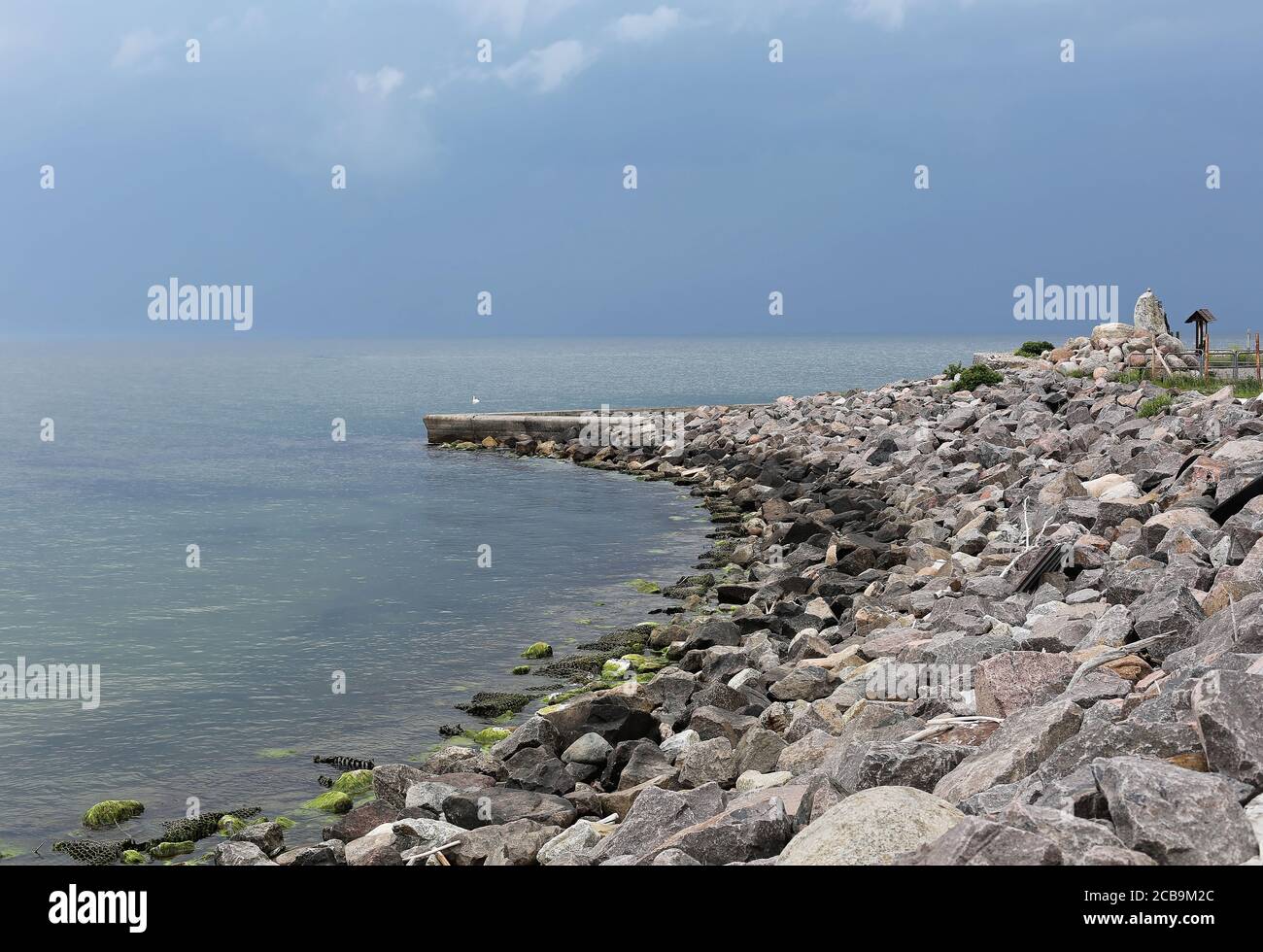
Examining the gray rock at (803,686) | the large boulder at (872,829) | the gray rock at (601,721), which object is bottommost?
the gray rock at (601,721)

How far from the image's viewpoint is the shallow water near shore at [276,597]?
39.5 ft

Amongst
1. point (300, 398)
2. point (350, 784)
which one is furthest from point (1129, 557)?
point (300, 398)

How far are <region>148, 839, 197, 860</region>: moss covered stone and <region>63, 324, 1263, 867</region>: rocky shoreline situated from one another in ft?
2.83

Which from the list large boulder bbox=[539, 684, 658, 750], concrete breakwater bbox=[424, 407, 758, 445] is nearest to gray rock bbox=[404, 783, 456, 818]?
large boulder bbox=[539, 684, 658, 750]

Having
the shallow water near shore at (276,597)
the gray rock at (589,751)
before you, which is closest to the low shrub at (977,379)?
the shallow water near shore at (276,597)

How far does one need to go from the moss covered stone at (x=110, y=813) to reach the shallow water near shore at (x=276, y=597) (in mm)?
210

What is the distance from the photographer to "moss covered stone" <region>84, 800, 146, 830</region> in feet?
33.5

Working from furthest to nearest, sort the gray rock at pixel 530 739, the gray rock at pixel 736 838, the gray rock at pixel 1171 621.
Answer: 1. the gray rock at pixel 530 739
2. the gray rock at pixel 1171 621
3. the gray rock at pixel 736 838

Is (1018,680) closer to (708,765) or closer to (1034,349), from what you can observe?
(708,765)

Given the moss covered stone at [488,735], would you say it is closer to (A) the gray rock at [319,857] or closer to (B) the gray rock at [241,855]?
(B) the gray rock at [241,855]

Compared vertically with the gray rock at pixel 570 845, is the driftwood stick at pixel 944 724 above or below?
above

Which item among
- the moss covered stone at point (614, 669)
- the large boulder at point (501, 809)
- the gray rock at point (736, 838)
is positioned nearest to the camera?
the gray rock at point (736, 838)

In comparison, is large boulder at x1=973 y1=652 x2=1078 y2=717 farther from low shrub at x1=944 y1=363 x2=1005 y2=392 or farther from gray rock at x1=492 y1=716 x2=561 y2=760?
low shrub at x1=944 y1=363 x2=1005 y2=392

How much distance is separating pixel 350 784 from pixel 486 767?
145 centimetres
